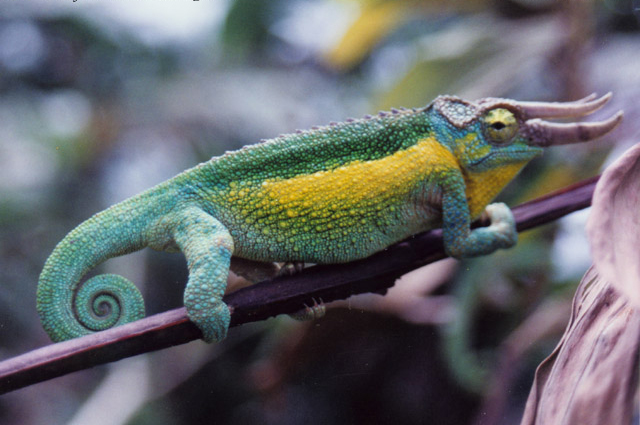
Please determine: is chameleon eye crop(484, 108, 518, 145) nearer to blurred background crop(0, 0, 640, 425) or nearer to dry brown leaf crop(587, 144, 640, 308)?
blurred background crop(0, 0, 640, 425)

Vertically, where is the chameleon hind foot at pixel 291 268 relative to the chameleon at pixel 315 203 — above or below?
below

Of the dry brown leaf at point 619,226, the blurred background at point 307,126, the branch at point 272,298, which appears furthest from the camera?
the blurred background at point 307,126

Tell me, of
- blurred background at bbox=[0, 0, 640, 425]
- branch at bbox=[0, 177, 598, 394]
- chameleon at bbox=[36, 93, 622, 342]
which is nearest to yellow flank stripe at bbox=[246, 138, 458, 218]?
chameleon at bbox=[36, 93, 622, 342]

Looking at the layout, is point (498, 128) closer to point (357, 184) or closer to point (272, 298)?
point (357, 184)

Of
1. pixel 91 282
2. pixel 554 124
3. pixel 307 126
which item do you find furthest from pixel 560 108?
pixel 91 282

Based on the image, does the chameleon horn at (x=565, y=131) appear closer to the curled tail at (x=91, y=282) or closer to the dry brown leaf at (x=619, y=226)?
the dry brown leaf at (x=619, y=226)

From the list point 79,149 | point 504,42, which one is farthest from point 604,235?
point 79,149

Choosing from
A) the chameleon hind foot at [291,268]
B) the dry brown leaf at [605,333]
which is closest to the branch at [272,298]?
the chameleon hind foot at [291,268]

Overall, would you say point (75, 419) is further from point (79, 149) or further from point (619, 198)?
point (619, 198)
